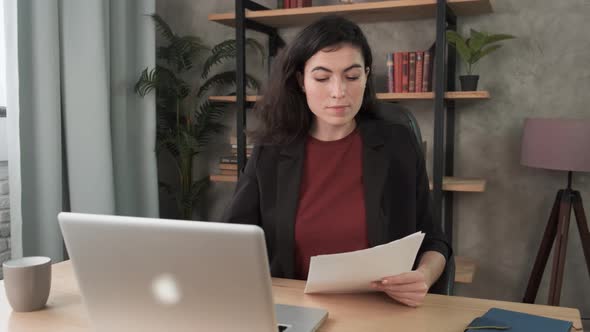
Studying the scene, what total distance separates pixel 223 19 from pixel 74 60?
0.79 meters

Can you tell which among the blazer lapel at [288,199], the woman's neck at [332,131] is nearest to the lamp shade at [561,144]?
the woman's neck at [332,131]

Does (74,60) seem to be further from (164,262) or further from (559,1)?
(559,1)

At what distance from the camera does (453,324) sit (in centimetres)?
99

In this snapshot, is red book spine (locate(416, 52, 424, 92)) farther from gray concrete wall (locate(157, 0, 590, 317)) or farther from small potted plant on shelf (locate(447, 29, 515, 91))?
gray concrete wall (locate(157, 0, 590, 317))

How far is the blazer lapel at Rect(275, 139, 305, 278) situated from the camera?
146 centimetres

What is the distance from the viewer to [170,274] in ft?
2.54

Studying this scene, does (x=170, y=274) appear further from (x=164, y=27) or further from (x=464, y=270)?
(x=164, y=27)

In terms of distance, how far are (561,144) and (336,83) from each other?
1380 mm

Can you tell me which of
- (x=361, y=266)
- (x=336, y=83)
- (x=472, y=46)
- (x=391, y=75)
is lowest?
(x=361, y=266)

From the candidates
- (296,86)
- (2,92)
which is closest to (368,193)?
(296,86)

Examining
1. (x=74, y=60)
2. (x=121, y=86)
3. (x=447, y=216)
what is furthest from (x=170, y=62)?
(x=447, y=216)

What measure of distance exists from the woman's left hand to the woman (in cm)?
29

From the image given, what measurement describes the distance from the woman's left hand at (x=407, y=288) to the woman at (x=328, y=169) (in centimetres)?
29

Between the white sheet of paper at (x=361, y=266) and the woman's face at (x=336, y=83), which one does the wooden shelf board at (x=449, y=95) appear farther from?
the white sheet of paper at (x=361, y=266)
